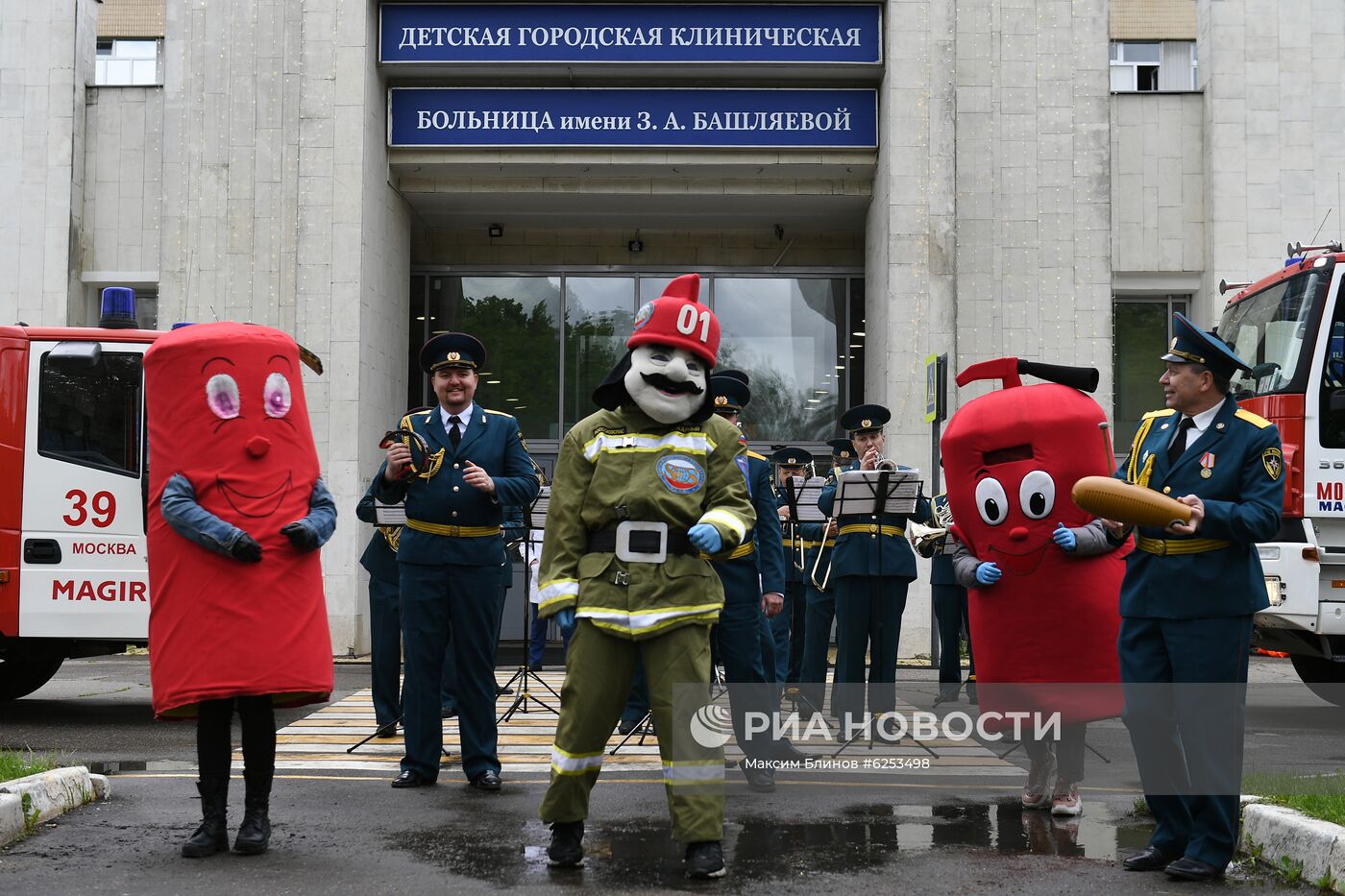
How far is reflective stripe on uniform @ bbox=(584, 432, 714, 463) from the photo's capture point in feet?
18.8

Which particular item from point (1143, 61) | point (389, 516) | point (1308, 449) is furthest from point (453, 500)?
point (1143, 61)

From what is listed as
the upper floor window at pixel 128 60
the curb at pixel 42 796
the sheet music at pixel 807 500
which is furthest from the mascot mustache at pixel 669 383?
the upper floor window at pixel 128 60

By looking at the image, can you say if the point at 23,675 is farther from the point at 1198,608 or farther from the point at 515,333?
the point at 1198,608

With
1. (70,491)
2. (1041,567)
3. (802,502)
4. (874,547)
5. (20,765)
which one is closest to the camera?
(1041,567)

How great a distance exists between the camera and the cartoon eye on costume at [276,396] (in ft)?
19.8

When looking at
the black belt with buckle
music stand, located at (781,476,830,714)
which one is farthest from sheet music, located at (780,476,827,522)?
the black belt with buckle

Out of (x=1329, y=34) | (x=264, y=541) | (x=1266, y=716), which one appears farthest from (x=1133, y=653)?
(x=1329, y=34)

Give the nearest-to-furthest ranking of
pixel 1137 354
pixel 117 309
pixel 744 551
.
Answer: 1. pixel 744 551
2. pixel 117 309
3. pixel 1137 354

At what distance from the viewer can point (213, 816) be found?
584 cm

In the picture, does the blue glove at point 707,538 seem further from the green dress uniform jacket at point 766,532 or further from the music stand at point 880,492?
the music stand at point 880,492

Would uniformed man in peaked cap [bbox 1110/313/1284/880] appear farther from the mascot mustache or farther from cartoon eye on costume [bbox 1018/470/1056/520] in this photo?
the mascot mustache

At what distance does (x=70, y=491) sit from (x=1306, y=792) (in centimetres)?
829

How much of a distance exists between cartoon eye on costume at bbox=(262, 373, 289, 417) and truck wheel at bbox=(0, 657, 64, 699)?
6.83 m

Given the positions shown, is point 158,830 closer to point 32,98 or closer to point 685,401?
point 685,401
